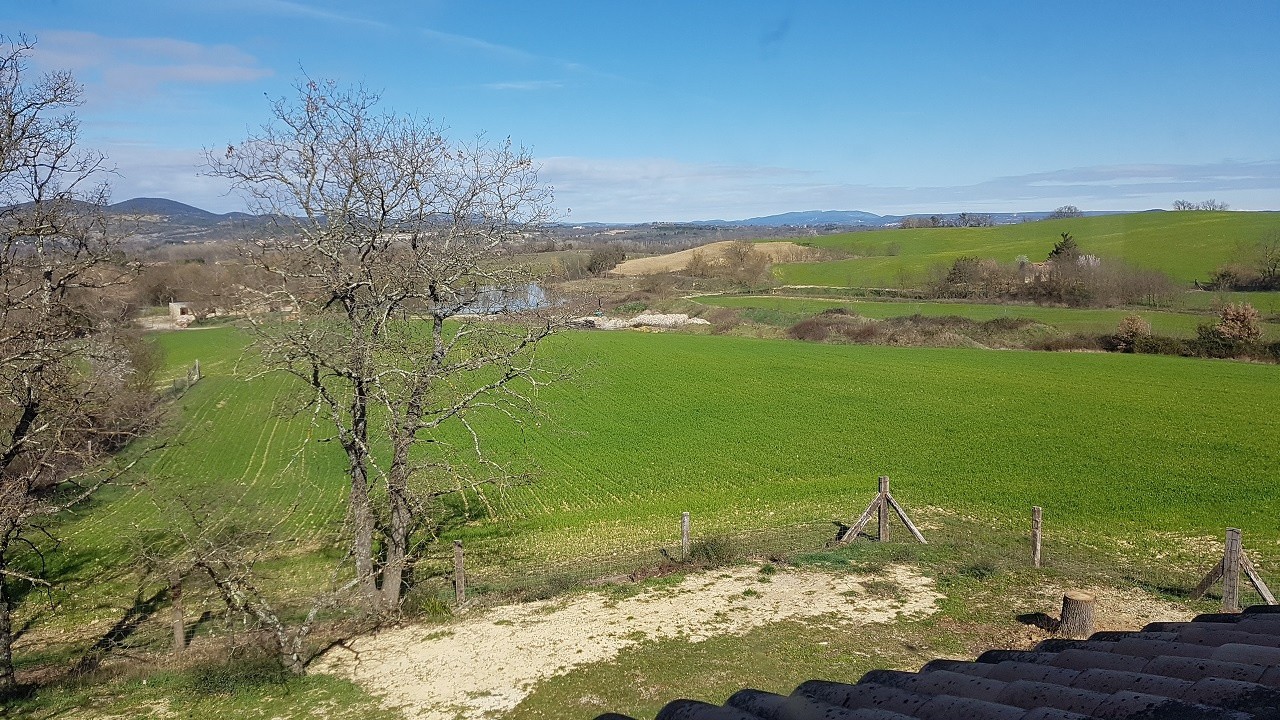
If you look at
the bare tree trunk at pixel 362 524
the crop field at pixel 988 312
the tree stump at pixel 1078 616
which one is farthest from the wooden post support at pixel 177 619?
the crop field at pixel 988 312

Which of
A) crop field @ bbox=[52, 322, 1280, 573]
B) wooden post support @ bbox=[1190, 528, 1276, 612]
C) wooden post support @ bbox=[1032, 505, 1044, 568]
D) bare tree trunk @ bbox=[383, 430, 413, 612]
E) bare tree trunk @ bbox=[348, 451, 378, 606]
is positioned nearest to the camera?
wooden post support @ bbox=[1190, 528, 1276, 612]

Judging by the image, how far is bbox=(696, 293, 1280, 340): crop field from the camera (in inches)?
2026

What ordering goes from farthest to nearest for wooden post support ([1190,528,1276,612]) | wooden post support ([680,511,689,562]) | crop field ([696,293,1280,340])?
1. crop field ([696,293,1280,340])
2. wooden post support ([680,511,689,562])
3. wooden post support ([1190,528,1276,612])

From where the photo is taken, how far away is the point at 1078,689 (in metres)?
3.68

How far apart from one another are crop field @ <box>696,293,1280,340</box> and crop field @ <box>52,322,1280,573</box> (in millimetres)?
8333

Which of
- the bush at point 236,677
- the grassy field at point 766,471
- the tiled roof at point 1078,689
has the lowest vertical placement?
the grassy field at point 766,471

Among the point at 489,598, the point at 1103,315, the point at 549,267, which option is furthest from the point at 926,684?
the point at 1103,315

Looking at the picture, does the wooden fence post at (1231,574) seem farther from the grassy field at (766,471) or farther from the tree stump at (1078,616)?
the tree stump at (1078,616)

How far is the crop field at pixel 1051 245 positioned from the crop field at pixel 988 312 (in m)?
11.4

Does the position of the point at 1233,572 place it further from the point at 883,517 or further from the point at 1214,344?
the point at 1214,344

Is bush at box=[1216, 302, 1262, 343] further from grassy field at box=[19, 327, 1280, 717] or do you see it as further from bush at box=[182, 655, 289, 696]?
bush at box=[182, 655, 289, 696]

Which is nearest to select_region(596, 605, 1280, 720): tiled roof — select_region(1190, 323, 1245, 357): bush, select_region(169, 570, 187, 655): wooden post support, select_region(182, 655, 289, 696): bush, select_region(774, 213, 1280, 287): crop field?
select_region(182, 655, 289, 696): bush

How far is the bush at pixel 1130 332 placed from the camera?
48250 mm

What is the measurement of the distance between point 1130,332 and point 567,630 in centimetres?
4958
